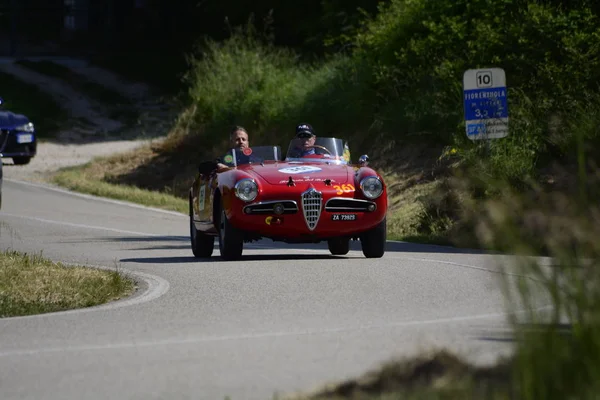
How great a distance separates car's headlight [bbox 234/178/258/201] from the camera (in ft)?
51.8

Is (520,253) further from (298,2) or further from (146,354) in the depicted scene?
(298,2)

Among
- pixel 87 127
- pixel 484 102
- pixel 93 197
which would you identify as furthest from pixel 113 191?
pixel 87 127

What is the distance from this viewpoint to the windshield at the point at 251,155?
1722cm

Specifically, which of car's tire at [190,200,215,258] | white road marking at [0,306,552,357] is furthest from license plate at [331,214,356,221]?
white road marking at [0,306,552,357]

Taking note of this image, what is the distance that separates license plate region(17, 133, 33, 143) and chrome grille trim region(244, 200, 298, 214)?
21.8m

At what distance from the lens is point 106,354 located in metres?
8.91

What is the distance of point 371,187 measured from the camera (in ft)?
52.3

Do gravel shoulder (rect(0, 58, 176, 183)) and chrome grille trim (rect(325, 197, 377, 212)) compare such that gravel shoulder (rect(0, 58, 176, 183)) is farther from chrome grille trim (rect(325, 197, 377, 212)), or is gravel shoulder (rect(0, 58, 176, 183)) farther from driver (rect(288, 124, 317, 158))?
chrome grille trim (rect(325, 197, 377, 212))

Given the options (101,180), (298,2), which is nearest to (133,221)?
(101,180)

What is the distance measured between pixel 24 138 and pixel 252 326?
90.7ft

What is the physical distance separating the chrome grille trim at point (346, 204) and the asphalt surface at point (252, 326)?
21.4 inches

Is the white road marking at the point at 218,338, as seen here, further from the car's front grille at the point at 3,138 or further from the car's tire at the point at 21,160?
the car's tire at the point at 21,160

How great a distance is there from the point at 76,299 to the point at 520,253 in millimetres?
6902

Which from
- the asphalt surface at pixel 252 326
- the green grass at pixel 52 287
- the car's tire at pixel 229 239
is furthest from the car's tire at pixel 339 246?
the green grass at pixel 52 287
